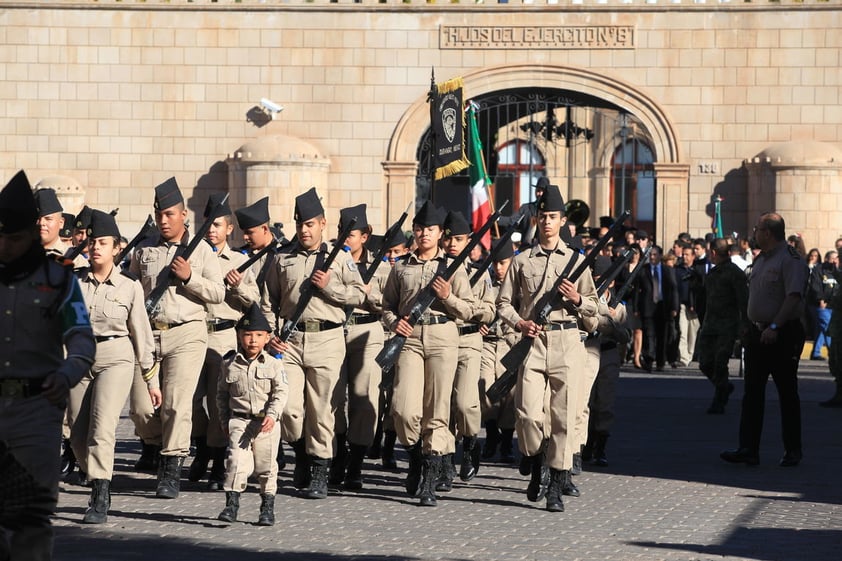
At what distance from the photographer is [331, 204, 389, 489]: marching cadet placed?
456 inches

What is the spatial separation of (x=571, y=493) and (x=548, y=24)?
1723 centimetres

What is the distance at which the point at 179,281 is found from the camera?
11.0 meters

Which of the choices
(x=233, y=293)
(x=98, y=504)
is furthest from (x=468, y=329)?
(x=98, y=504)

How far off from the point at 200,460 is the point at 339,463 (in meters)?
1.02

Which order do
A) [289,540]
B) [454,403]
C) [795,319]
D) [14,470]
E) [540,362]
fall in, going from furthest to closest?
1. [795,319]
2. [454,403]
3. [540,362]
4. [289,540]
5. [14,470]

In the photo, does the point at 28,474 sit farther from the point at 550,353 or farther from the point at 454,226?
the point at 454,226

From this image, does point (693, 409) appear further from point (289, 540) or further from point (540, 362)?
point (289, 540)

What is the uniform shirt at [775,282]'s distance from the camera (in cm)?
1266

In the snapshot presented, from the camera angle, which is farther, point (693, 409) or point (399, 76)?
point (399, 76)

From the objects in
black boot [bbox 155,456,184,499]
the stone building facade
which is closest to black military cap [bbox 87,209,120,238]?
black boot [bbox 155,456,184,499]

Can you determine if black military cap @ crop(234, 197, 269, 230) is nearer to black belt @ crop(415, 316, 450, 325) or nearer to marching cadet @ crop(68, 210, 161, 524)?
black belt @ crop(415, 316, 450, 325)

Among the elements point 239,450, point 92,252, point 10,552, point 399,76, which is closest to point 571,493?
point 239,450

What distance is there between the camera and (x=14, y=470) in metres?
6.63

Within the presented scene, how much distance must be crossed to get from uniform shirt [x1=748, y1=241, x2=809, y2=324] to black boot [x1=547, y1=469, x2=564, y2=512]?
2.98m
